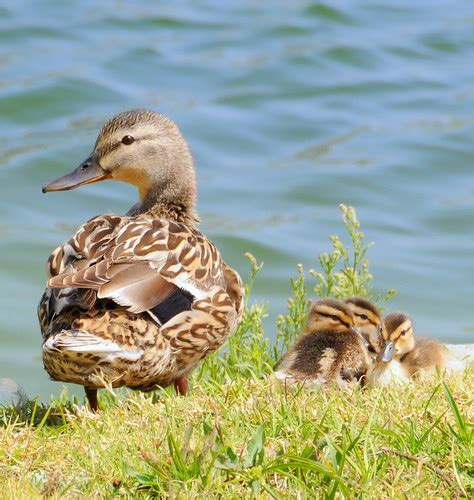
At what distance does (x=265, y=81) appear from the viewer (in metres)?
17.0

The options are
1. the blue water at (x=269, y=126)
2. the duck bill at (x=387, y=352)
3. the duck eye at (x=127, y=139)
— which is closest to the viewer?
the duck bill at (x=387, y=352)

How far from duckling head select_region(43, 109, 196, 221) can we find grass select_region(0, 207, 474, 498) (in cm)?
202

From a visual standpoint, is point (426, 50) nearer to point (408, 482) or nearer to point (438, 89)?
point (438, 89)

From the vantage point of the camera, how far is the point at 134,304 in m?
5.83

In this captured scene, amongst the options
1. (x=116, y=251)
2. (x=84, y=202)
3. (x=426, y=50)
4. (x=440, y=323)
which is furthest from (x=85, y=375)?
(x=426, y=50)

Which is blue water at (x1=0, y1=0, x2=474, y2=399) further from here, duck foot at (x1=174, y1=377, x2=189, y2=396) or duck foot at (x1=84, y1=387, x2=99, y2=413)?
duck foot at (x1=84, y1=387, x2=99, y2=413)

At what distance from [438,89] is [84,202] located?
19.5 feet

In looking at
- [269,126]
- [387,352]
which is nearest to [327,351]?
[387,352]

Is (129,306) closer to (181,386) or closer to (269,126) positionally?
(181,386)

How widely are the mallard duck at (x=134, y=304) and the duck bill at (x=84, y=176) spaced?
60cm

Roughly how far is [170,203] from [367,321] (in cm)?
148

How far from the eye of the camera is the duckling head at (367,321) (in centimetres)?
677

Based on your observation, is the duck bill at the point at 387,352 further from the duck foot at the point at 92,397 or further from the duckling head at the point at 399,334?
the duck foot at the point at 92,397

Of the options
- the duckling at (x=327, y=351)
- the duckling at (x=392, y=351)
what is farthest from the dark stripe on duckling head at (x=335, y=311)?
the duckling at (x=392, y=351)
